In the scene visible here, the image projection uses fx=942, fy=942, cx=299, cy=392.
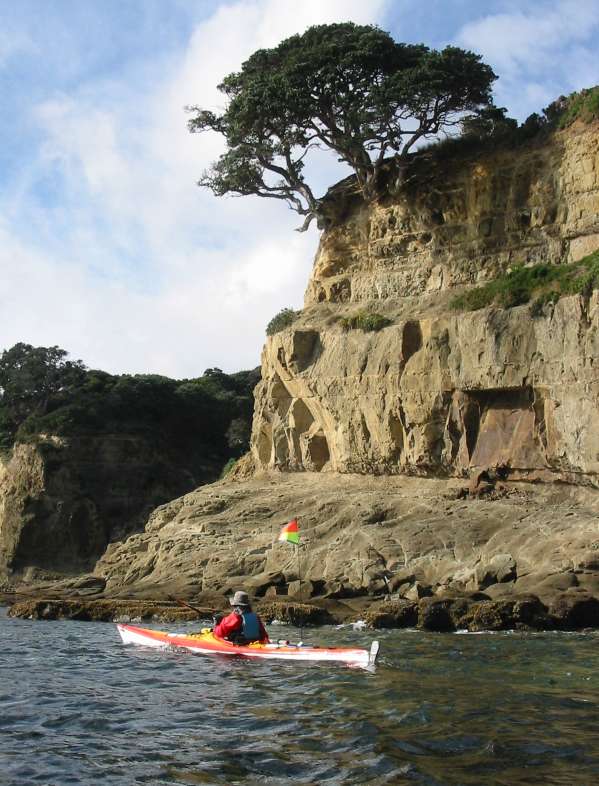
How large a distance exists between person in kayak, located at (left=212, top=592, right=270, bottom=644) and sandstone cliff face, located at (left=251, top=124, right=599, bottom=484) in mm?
12901

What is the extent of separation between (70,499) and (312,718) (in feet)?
145

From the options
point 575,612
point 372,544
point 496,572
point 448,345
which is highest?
point 448,345

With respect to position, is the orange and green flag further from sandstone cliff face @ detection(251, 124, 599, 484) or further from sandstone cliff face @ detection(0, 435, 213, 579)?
sandstone cliff face @ detection(0, 435, 213, 579)

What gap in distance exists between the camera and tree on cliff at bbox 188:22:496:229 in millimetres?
36094

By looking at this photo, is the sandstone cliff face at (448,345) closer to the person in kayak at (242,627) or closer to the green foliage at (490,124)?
the green foliage at (490,124)

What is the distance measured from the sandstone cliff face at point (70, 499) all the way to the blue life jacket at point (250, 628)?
35574mm

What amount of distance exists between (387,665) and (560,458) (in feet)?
45.5

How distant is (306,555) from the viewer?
29500 millimetres

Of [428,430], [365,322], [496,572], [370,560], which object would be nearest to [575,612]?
[496,572]

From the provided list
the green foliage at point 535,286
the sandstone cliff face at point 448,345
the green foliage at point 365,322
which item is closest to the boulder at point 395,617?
the sandstone cliff face at point 448,345

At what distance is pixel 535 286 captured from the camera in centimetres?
3117

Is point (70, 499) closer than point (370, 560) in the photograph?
No

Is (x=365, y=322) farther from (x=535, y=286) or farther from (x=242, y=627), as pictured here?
(x=242, y=627)

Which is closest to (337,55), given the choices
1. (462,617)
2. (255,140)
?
(255,140)
